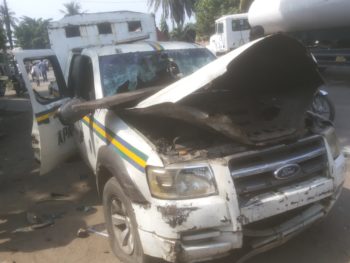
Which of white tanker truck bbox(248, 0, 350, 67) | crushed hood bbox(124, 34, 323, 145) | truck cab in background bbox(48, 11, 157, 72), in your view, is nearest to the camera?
crushed hood bbox(124, 34, 323, 145)

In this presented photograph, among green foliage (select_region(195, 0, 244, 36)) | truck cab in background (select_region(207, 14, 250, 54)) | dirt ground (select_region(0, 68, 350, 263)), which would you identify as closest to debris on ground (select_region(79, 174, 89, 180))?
dirt ground (select_region(0, 68, 350, 263))

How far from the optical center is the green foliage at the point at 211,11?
29.9 meters

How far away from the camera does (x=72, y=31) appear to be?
7.09 m

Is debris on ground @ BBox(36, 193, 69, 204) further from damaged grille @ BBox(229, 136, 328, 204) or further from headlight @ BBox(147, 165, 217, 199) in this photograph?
damaged grille @ BBox(229, 136, 328, 204)

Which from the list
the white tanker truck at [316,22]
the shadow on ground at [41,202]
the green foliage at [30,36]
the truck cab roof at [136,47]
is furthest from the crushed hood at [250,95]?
the green foliage at [30,36]

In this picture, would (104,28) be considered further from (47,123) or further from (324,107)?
(324,107)

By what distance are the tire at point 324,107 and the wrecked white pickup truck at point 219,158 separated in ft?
12.3

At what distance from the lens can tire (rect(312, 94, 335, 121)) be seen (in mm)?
6992

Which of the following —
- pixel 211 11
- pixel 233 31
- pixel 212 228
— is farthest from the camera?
pixel 211 11

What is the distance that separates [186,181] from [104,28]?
552 cm

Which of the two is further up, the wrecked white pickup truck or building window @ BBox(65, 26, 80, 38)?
building window @ BBox(65, 26, 80, 38)

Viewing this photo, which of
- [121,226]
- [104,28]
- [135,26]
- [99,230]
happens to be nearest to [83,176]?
[99,230]

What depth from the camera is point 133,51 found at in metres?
4.43

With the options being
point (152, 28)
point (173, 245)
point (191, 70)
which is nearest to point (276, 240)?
point (173, 245)
